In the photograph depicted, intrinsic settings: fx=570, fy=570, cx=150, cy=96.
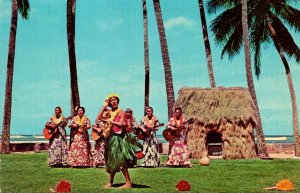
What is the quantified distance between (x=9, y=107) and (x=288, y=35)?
15.0 metres

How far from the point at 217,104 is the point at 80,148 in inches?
319

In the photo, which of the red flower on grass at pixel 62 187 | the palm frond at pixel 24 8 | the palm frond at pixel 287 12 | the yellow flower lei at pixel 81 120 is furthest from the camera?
the palm frond at pixel 287 12

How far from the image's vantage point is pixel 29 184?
11.1 meters

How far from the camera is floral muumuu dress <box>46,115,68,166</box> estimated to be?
53.5ft

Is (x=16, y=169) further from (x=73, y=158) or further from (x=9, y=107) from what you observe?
(x=9, y=107)

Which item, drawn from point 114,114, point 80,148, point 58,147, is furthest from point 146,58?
point 114,114

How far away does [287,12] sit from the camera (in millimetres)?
29438

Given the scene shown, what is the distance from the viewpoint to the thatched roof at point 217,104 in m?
22.1

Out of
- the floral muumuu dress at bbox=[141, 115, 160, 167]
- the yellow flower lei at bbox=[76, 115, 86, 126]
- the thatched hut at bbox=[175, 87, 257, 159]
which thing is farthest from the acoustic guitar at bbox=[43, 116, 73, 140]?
the thatched hut at bbox=[175, 87, 257, 159]

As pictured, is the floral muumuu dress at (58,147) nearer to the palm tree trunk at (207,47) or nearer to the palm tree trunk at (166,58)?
the palm tree trunk at (166,58)

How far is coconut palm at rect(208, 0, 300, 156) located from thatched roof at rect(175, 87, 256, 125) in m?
6.77

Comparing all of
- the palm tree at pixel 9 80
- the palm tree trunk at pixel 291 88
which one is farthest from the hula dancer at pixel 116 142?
the palm tree trunk at pixel 291 88

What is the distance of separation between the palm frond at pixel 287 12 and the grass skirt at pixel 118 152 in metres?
20.9

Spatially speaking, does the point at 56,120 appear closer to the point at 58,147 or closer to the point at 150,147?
the point at 58,147
